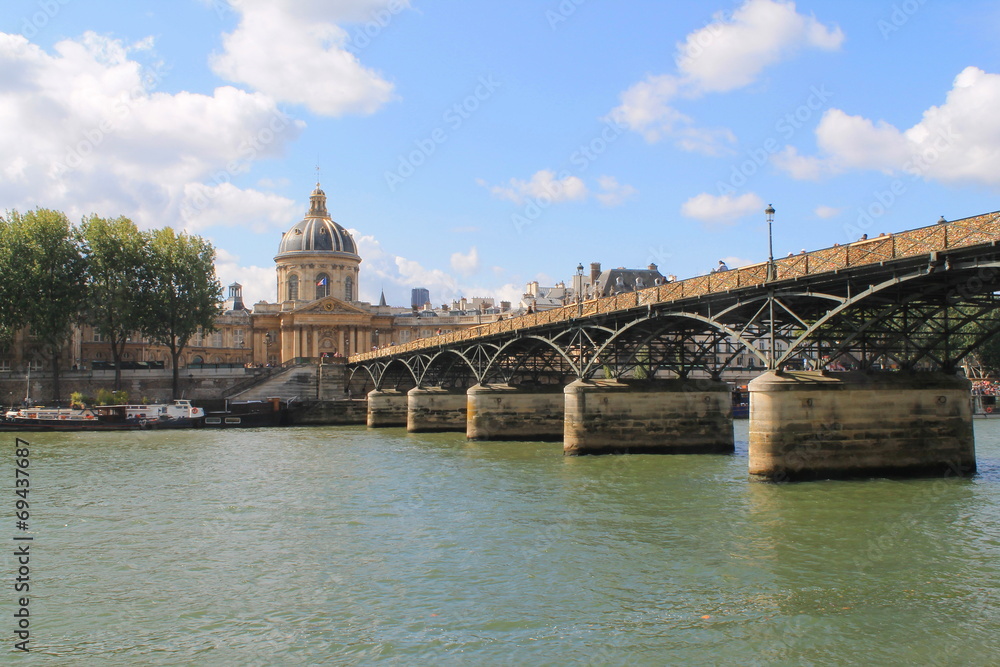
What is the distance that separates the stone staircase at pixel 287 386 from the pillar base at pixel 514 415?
33591 millimetres

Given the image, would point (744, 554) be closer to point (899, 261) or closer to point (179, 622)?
point (899, 261)

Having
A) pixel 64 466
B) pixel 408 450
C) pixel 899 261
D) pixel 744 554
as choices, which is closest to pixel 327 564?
pixel 744 554

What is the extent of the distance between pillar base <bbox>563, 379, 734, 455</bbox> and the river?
643cm

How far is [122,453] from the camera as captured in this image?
42.6 metres

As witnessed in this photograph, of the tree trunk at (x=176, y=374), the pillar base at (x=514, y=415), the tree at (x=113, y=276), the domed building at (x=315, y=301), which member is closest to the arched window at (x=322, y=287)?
the domed building at (x=315, y=301)

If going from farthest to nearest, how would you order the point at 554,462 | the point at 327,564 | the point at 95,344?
the point at 95,344
the point at 554,462
the point at 327,564

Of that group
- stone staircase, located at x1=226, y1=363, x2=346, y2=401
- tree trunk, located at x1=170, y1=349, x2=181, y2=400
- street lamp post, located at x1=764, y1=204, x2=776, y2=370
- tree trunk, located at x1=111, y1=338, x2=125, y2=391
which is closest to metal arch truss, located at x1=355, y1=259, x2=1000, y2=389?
street lamp post, located at x1=764, y1=204, x2=776, y2=370

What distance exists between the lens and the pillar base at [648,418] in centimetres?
3725

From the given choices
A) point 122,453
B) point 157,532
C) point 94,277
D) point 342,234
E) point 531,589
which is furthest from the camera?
point 342,234

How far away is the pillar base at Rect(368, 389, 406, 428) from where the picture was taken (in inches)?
2643

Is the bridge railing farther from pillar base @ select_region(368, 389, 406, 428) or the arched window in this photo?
the arched window

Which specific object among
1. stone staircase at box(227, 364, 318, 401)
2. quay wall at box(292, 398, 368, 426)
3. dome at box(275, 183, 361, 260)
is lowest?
quay wall at box(292, 398, 368, 426)

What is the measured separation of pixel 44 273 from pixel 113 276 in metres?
5.21

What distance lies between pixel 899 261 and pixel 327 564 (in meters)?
14.9
